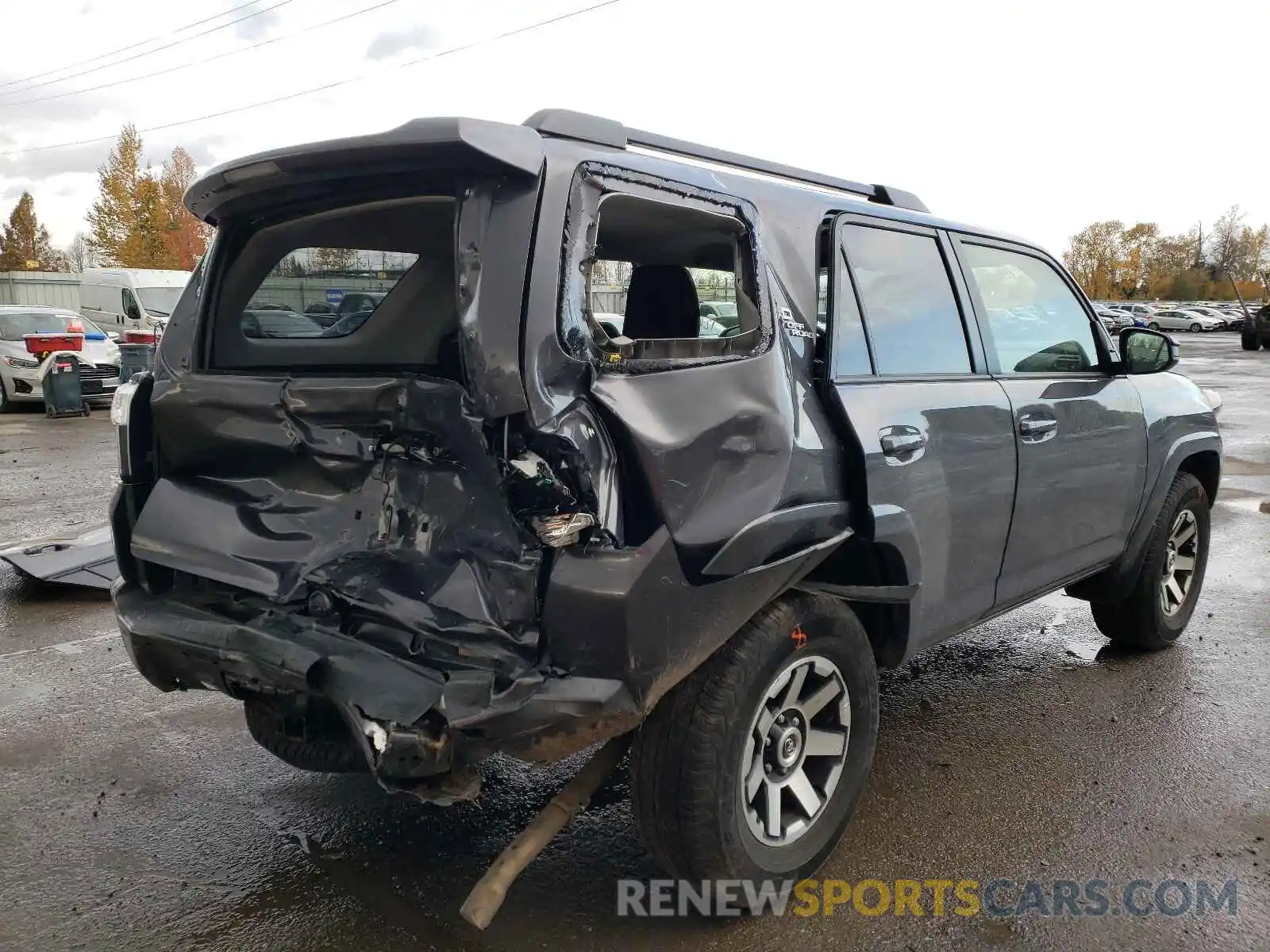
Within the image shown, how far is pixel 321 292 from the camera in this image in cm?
312

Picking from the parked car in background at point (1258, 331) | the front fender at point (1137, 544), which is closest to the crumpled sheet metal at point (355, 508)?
the front fender at point (1137, 544)

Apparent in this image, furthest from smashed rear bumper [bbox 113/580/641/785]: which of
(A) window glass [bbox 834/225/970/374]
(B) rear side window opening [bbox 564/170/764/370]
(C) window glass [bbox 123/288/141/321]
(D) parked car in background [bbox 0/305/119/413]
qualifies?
(C) window glass [bbox 123/288/141/321]

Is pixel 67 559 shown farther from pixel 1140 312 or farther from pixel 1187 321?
pixel 1140 312

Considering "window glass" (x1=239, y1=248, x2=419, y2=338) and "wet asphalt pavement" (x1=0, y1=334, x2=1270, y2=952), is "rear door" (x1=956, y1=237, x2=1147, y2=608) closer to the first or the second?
"wet asphalt pavement" (x1=0, y1=334, x2=1270, y2=952)

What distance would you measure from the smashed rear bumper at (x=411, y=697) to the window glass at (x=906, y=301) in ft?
5.06

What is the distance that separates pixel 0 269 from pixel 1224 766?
243 feet

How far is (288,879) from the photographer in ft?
9.39

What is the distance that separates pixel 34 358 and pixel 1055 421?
15.7 m

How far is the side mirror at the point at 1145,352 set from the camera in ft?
13.6

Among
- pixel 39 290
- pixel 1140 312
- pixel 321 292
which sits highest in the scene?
pixel 39 290

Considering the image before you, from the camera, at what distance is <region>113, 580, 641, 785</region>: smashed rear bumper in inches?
86.4

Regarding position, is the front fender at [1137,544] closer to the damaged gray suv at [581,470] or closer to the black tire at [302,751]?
the damaged gray suv at [581,470]

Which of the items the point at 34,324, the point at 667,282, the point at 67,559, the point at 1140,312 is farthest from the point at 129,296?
the point at 1140,312

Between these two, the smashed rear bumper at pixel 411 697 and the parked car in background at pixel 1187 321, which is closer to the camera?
the smashed rear bumper at pixel 411 697
